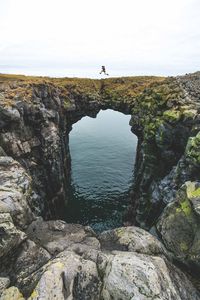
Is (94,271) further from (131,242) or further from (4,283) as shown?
(4,283)

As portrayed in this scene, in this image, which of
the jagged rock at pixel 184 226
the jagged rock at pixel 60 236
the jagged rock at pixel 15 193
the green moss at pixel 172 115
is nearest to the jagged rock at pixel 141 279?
the jagged rock at pixel 184 226

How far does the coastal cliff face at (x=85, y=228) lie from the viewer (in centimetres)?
1594

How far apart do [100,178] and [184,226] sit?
196 feet

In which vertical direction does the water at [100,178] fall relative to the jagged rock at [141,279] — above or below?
below

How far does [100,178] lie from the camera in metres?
80.4

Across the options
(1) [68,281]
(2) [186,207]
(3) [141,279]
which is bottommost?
(1) [68,281]

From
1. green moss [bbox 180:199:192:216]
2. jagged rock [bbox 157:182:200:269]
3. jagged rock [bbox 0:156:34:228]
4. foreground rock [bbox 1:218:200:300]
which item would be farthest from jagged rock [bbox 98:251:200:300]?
jagged rock [bbox 0:156:34:228]

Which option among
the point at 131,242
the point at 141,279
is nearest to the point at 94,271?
the point at 141,279

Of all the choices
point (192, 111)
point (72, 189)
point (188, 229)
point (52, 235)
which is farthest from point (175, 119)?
point (72, 189)

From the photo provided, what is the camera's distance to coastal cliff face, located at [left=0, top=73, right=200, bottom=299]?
1594cm

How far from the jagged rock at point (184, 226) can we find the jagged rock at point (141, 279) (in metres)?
2.19

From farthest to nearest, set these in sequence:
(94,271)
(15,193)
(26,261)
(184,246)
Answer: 1. (15,193)
2. (184,246)
3. (26,261)
4. (94,271)

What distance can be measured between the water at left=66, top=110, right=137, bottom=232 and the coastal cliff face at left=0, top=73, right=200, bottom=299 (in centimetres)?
565

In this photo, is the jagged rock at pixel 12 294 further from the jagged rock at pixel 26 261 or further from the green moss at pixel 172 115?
the green moss at pixel 172 115
